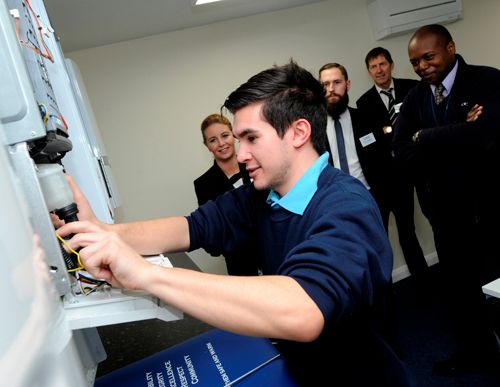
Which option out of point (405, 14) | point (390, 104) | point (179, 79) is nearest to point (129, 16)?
point (179, 79)

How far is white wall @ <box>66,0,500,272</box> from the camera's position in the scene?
127 inches

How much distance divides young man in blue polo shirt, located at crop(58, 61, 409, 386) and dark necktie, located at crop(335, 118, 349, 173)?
1730 millimetres

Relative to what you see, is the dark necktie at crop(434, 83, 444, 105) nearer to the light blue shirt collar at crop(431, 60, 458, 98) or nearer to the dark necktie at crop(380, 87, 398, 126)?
the light blue shirt collar at crop(431, 60, 458, 98)

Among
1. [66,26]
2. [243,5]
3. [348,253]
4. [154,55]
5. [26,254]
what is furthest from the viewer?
[154,55]

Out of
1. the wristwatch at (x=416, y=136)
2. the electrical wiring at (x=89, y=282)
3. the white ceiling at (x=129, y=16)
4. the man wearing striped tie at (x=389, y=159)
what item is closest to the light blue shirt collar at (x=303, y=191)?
the electrical wiring at (x=89, y=282)

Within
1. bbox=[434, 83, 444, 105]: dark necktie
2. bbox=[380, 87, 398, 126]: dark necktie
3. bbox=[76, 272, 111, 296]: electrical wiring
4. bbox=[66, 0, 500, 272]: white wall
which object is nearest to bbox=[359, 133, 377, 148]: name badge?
bbox=[380, 87, 398, 126]: dark necktie

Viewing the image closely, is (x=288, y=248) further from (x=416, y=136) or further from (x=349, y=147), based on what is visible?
(x=349, y=147)

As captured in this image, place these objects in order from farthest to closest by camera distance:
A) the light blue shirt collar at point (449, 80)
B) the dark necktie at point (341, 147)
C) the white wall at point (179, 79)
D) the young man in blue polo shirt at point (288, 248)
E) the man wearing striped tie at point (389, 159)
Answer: the white wall at point (179, 79), the man wearing striped tie at point (389, 159), the dark necktie at point (341, 147), the light blue shirt collar at point (449, 80), the young man in blue polo shirt at point (288, 248)

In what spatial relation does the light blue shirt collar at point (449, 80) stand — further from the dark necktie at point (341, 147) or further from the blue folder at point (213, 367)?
the blue folder at point (213, 367)

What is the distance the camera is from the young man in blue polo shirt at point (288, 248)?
76cm

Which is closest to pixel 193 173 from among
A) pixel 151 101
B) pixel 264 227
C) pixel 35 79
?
pixel 151 101

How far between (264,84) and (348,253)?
1.84 ft

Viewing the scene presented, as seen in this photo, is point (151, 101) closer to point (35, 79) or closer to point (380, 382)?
point (35, 79)

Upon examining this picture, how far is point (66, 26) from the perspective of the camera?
2562 millimetres
